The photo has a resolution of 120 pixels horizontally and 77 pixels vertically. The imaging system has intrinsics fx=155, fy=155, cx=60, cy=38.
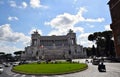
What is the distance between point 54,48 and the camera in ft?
557

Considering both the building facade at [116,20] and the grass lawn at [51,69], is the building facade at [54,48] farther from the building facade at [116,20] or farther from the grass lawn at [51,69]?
the grass lawn at [51,69]

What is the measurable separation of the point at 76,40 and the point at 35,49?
52.1 metres

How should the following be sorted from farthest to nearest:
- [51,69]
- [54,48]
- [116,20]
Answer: [54,48], [116,20], [51,69]

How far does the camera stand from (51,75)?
2923 cm

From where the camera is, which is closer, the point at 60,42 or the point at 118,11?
the point at 118,11

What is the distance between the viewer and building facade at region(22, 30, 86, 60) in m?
160

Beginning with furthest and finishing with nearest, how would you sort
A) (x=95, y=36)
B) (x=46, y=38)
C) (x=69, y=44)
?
1. (x=46, y=38)
2. (x=69, y=44)
3. (x=95, y=36)

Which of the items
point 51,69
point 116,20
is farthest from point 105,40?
point 51,69

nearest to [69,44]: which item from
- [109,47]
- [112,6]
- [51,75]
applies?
[109,47]

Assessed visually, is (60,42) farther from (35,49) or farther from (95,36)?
(95,36)

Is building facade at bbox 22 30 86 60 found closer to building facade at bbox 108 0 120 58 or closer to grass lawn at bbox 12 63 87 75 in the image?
building facade at bbox 108 0 120 58

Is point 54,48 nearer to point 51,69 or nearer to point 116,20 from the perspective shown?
point 116,20

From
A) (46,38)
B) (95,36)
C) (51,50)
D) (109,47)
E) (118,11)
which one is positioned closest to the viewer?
(118,11)

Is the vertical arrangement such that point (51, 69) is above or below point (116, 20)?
below
